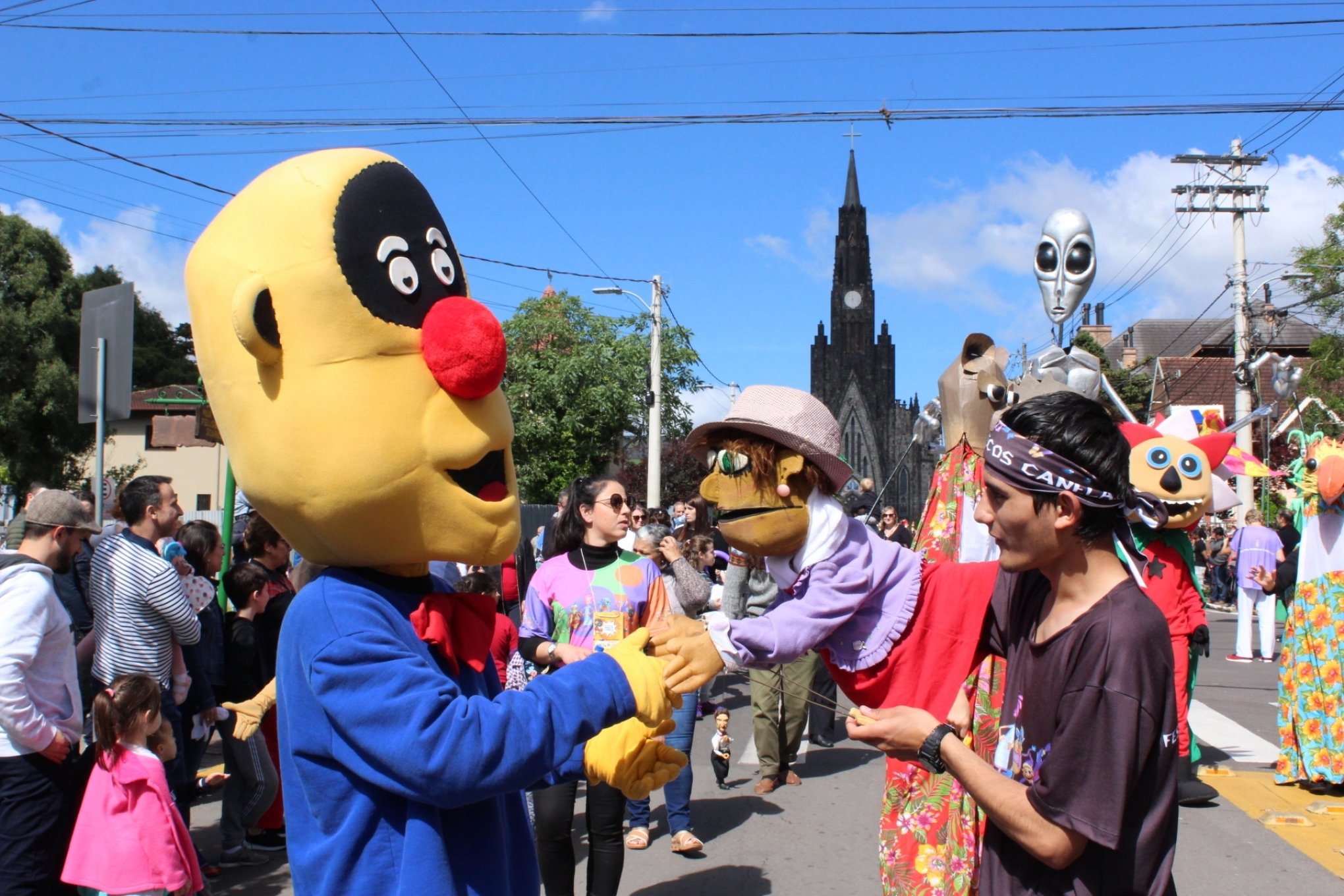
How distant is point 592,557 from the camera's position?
496 cm

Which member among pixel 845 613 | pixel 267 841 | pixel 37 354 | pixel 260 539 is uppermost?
pixel 37 354

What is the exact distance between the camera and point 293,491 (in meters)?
2.13

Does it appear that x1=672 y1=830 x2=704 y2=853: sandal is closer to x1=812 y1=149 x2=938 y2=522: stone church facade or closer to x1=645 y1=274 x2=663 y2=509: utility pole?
x1=645 y1=274 x2=663 y2=509: utility pole

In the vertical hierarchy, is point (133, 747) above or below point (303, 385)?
below

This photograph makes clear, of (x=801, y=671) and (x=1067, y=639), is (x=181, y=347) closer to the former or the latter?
(x=801, y=671)

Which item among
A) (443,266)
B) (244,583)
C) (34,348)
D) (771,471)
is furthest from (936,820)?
(34,348)

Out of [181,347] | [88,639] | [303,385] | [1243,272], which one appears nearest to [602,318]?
[1243,272]

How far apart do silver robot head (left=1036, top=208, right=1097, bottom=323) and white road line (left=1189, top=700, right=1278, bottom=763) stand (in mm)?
4109

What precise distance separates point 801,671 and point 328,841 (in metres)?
6.24

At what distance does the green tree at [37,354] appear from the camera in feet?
80.2

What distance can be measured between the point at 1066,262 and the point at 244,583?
4819 mm

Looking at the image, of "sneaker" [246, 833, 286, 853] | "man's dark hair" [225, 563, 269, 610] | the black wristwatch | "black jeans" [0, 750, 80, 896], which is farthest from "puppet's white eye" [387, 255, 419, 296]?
"sneaker" [246, 833, 286, 853]

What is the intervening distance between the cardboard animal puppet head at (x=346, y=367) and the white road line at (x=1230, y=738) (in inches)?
282

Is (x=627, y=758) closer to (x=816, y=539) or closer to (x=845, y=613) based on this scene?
(x=845, y=613)
